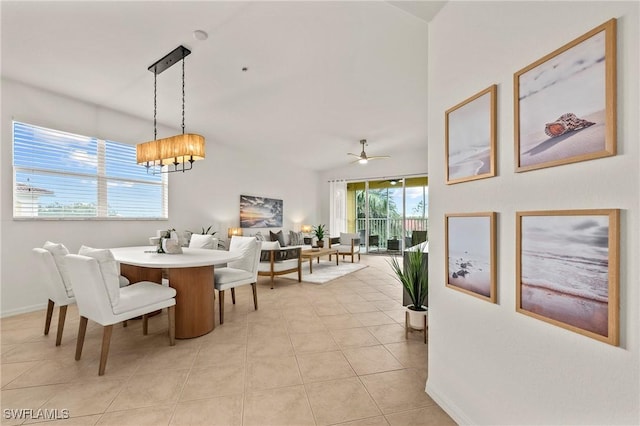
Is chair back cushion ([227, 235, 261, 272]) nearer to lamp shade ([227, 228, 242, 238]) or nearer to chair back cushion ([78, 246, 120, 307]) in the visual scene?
chair back cushion ([78, 246, 120, 307])

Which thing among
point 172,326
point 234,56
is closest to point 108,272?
point 172,326

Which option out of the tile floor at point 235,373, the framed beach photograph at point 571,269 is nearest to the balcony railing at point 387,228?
the tile floor at point 235,373

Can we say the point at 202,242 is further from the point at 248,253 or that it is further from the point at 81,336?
the point at 81,336

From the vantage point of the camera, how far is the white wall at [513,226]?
32.4 inches

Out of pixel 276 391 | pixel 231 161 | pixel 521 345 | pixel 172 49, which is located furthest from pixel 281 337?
pixel 231 161

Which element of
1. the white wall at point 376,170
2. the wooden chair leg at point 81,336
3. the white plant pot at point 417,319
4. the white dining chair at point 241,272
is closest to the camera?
the wooden chair leg at point 81,336

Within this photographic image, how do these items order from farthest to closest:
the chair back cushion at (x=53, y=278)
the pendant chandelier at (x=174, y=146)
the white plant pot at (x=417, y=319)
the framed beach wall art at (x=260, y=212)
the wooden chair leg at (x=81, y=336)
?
the framed beach wall art at (x=260, y=212) < the pendant chandelier at (x=174, y=146) < the white plant pot at (x=417, y=319) < the chair back cushion at (x=53, y=278) < the wooden chair leg at (x=81, y=336)

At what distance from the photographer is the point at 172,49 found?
104 inches

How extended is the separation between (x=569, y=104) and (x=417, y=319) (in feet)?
6.94

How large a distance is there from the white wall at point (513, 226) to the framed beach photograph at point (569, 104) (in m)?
0.03

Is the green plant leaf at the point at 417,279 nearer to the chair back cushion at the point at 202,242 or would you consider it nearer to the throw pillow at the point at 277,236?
the chair back cushion at the point at 202,242

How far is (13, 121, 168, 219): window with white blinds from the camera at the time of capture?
329 cm

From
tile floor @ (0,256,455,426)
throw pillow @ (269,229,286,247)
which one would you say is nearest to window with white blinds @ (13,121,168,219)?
tile floor @ (0,256,455,426)

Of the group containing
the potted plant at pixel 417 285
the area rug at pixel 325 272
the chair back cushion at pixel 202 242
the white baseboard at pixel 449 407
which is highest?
the chair back cushion at pixel 202 242
